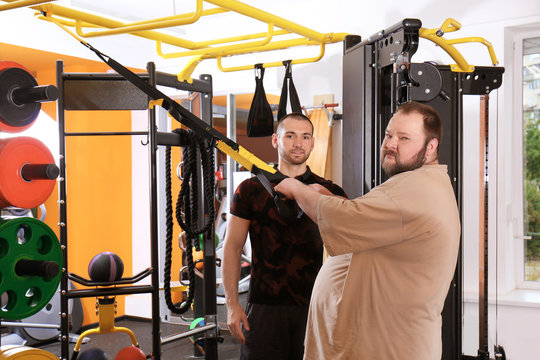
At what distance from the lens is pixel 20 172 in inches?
82.7

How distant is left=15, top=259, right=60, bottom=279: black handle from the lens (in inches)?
82.9

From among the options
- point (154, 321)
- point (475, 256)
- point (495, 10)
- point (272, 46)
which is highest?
point (495, 10)

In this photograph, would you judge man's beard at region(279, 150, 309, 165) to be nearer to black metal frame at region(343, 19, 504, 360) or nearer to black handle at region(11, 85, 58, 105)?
black metal frame at region(343, 19, 504, 360)

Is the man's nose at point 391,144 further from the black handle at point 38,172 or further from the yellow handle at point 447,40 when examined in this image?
the black handle at point 38,172

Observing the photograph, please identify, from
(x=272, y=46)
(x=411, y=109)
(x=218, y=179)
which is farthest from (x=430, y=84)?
(x=218, y=179)

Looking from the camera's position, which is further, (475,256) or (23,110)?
(475,256)

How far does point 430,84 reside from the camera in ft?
6.88

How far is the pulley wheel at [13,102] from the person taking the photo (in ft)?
6.82

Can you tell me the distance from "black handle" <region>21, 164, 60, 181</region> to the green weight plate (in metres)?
0.16

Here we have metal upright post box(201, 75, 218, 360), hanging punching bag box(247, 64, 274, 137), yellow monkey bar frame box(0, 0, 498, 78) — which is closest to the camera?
yellow monkey bar frame box(0, 0, 498, 78)

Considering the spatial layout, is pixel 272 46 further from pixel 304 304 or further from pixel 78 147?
pixel 78 147

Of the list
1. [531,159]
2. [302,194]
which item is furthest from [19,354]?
[531,159]

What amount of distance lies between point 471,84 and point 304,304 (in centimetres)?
127

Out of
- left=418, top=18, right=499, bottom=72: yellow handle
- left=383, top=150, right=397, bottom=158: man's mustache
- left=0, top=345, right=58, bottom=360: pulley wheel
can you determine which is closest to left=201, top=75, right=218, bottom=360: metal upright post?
left=0, top=345, right=58, bottom=360: pulley wheel
